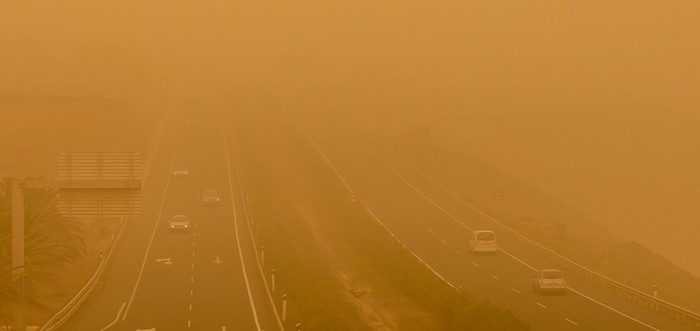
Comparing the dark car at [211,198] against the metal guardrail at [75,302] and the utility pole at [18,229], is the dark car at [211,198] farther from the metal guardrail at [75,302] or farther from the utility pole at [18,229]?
the utility pole at [18,229]

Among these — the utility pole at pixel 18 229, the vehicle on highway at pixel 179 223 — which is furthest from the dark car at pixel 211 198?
the utility pole at pixel 18 229

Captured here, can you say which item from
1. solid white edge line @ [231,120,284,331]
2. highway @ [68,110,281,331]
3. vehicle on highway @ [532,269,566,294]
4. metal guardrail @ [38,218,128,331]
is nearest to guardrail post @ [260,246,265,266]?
solid white edge line @ [231,120,284,331]

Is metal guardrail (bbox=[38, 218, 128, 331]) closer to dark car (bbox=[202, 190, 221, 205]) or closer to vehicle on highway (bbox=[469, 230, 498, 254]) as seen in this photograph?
dark car (bbox=[202, 190, 221, 205])

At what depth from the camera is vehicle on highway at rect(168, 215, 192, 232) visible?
207 ft

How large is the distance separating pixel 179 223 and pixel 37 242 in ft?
73.0

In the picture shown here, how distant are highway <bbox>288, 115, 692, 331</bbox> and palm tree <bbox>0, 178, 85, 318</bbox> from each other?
20943 mm

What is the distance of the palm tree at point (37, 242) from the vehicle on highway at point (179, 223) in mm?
10480

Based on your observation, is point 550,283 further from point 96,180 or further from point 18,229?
point 18,229

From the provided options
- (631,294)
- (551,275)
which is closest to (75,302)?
(551,275)

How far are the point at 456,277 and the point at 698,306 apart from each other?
15506mm

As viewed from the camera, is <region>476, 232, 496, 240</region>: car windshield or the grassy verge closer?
the grassy verge

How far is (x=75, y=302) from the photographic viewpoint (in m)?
40.8

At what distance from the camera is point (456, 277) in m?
50.8

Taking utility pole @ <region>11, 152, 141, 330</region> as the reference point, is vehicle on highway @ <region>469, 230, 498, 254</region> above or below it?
below
